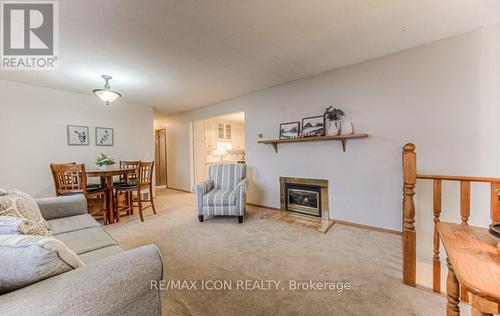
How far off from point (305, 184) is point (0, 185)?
197 inches

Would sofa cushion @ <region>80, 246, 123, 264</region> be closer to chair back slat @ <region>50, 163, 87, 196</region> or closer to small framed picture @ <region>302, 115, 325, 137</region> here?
chair back slat @ <region>50, 163, 87, 196</region>

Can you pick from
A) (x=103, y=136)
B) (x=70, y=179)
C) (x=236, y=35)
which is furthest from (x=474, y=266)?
(x=103, y=136)

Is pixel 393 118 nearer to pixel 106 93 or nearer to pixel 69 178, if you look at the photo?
pixel 106 93

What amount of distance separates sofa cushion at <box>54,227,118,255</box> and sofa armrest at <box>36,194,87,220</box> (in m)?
0.55

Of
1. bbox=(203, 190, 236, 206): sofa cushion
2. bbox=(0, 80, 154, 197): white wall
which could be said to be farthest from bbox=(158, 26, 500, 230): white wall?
bbox=(0, 80, 154, 197): white wall

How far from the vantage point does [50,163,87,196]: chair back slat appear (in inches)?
110

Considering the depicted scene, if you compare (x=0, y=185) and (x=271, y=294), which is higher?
(x=0, y=185)

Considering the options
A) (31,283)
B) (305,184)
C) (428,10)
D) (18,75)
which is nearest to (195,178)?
(305,184)

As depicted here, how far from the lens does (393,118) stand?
258cm

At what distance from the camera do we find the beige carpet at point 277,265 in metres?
1.40

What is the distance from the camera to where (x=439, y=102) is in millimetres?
2293

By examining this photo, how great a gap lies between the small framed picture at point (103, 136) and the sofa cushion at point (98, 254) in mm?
3660

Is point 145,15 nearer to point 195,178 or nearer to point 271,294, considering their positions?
point 271,294

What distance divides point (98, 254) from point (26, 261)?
691mm
